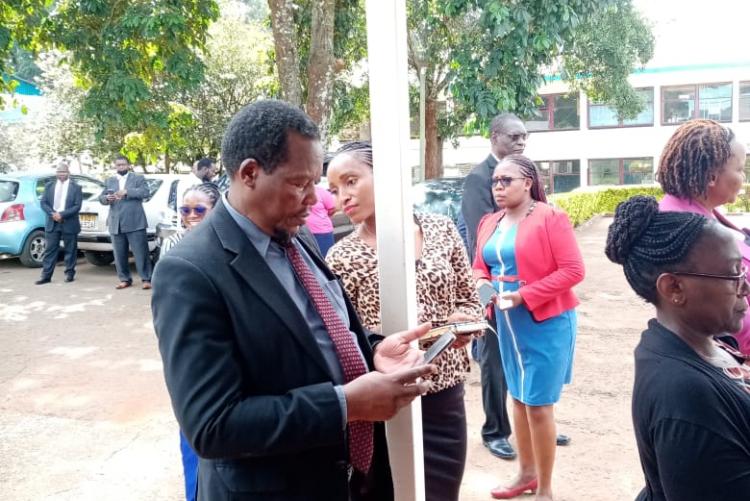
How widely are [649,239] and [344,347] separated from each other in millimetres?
869

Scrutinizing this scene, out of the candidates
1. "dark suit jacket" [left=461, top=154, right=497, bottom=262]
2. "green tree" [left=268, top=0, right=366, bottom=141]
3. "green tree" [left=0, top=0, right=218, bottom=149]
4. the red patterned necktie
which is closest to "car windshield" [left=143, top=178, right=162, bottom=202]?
"green tree" [left=0, top=0, right=218, bottom=149]

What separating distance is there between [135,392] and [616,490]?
3.77 metres

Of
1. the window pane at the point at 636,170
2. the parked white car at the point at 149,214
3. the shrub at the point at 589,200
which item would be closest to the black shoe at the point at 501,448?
the parked white car at the point at 149,214

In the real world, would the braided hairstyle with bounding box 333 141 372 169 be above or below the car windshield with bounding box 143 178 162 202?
above

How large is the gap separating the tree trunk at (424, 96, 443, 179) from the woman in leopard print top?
1219 cm

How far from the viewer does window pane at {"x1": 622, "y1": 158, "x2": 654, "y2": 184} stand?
28703mm

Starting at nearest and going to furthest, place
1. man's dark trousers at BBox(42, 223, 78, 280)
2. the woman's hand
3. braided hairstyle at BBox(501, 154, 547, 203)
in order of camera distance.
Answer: the woman's hand → braided hairstyle at BBox(501, 154, 547, 203) → man's dark trousers at BBox(42, 223, 78, 280)

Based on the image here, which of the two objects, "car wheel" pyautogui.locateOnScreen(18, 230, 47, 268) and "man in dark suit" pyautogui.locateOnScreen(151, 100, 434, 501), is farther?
"car wheel" pyautogui.locateOnScreen(18, 230, 47, 268)

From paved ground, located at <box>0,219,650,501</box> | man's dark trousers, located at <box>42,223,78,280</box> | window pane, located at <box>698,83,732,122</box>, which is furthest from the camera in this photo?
window pane, located at <box>698,83,732,122</box>

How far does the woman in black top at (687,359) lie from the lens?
1.45 metres

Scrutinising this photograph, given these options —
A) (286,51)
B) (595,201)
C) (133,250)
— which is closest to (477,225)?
(286,51)

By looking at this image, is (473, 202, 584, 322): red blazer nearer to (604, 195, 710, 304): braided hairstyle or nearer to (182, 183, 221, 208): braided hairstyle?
(604, 195, 710, 304): braided hairstyle

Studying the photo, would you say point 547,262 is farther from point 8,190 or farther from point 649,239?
point 8,190

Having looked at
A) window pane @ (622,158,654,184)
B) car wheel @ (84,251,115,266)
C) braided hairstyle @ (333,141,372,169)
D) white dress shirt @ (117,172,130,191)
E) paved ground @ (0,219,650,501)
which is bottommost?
paved ground @ (0,219,650,501)
